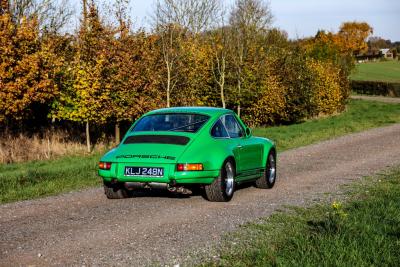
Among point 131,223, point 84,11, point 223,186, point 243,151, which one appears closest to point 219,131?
point 243,151

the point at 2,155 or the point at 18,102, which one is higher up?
the point at 18,102

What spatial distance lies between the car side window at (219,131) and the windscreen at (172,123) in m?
0.21

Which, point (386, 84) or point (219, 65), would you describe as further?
A: point (386, 84)

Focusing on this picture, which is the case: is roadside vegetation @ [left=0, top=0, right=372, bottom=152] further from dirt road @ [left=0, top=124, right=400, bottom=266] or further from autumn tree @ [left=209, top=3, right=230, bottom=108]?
dirt road @ [left=0, top=124, right=400, bottom=266]

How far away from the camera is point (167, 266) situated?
5.45 metres

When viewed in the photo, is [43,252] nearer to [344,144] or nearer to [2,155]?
[2,155]

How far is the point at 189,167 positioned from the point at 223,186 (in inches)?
35.0

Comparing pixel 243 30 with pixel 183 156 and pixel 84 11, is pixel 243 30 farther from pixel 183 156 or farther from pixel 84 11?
pixel 183 156

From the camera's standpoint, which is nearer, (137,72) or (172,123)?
(172,123)

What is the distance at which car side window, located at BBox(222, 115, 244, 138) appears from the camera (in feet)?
32.9

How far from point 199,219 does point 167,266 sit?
8.09 feet

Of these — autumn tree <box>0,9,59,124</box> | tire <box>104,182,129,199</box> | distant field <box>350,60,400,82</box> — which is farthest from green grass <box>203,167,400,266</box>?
distant field <box>350,60,400,82</box>

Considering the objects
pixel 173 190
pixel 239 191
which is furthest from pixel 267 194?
pixel 173 190

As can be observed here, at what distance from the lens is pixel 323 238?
6188mm
